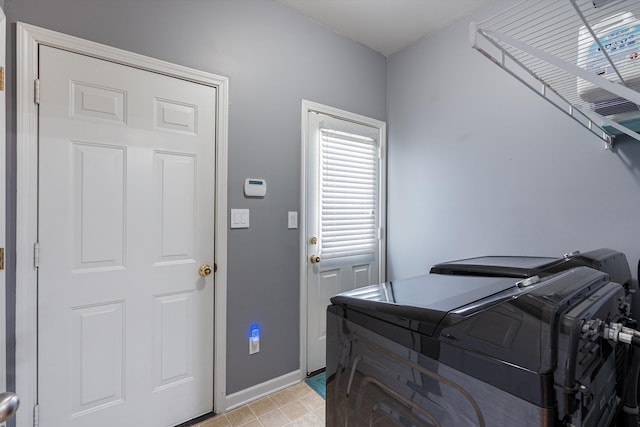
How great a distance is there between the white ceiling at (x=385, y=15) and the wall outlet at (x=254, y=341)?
7.57 feet

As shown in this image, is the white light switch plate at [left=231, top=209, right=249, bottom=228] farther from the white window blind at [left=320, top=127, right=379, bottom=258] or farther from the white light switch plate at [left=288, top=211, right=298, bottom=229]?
the white window blind at [left=320, top=127, right=379, bottom=258]

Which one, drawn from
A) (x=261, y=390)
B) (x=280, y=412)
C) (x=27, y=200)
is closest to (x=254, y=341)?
(x=261, y=390)

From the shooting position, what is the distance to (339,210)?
2412 mm

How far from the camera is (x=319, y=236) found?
232cm

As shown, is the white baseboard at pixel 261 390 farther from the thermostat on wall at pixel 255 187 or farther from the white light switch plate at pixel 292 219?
the thermostat on wall at pixel 255 187

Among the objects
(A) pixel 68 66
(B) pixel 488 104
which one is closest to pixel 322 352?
(B) pixel 488 104

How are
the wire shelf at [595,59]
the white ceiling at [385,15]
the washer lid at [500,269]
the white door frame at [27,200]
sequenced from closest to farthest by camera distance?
Answer: the wire shelf at [595,59] < the washer lid at [500,269] < the white door frame at [27,200] < the white ceiling at [385,15]

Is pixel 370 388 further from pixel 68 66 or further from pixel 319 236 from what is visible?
pixel 68 66

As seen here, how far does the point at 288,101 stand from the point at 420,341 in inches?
75.2

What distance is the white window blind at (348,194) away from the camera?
2.34 metres

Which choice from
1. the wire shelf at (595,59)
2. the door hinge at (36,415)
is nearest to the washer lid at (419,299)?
the wire shelf at (595,59)

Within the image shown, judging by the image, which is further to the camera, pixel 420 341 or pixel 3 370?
pixel 3 370

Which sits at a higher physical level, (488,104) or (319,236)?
(488,104)

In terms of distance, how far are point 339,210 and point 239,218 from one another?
84cm
